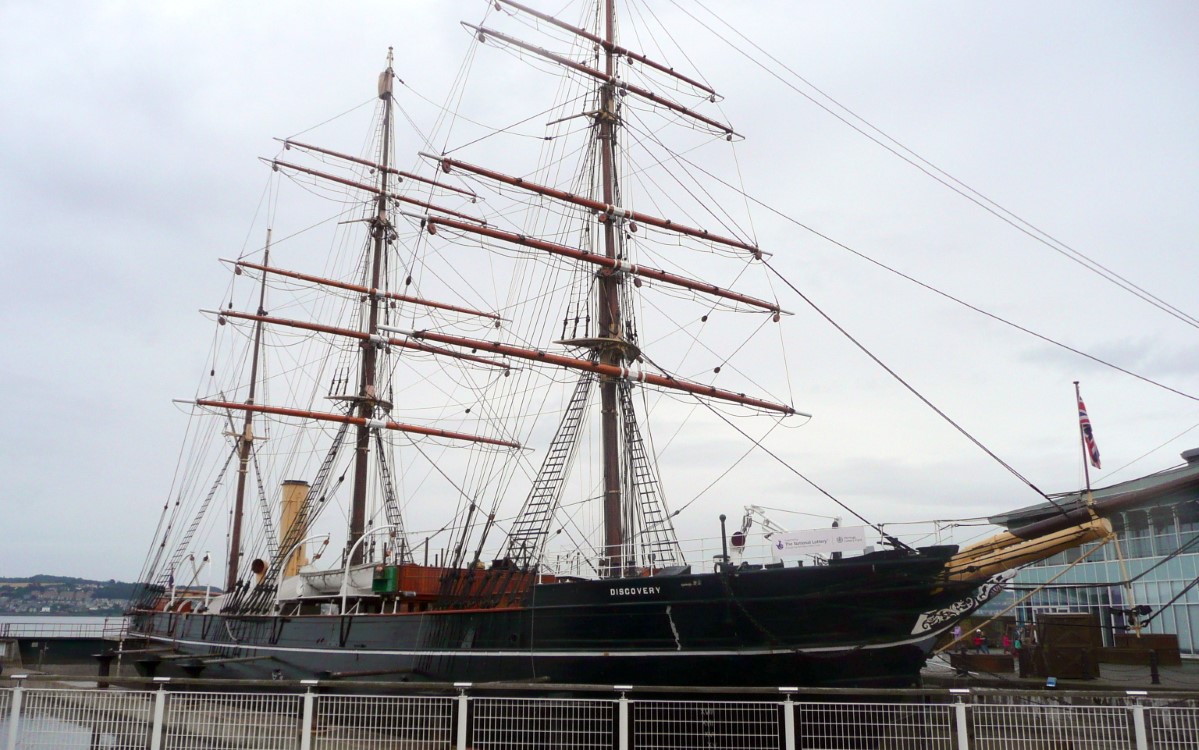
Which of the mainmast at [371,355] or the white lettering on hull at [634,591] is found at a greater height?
the mainmast at [371,355]

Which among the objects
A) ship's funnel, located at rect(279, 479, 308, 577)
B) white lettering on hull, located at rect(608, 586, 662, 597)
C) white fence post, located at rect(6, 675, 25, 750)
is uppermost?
ship's funnel, located at rect(279, 479, 308, 577)

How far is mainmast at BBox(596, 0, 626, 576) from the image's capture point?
19.5 metres

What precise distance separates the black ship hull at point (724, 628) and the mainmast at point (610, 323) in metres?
2.34

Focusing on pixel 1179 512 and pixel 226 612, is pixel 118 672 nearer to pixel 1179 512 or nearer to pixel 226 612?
pixel 226 612

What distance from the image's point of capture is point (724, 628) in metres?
14.7

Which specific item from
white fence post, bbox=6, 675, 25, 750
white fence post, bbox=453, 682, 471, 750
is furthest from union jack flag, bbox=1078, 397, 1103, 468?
white fence post, bbox=6, 675, 25, 750

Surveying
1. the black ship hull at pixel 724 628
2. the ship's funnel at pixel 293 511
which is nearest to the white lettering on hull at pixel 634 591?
the black ship hull at pixel 724 628

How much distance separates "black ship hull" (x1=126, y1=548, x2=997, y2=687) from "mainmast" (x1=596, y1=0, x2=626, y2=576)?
7.68 ft

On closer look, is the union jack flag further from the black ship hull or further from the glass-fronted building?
the black ship hull

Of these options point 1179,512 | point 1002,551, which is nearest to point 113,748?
point 1002,551

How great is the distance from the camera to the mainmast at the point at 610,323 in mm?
19484

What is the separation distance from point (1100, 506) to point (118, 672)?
3090 centimetres

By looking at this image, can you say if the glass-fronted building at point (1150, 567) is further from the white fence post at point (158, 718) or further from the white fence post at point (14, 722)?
the white fence post at point (14, 722)

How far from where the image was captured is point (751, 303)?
23.2 m
